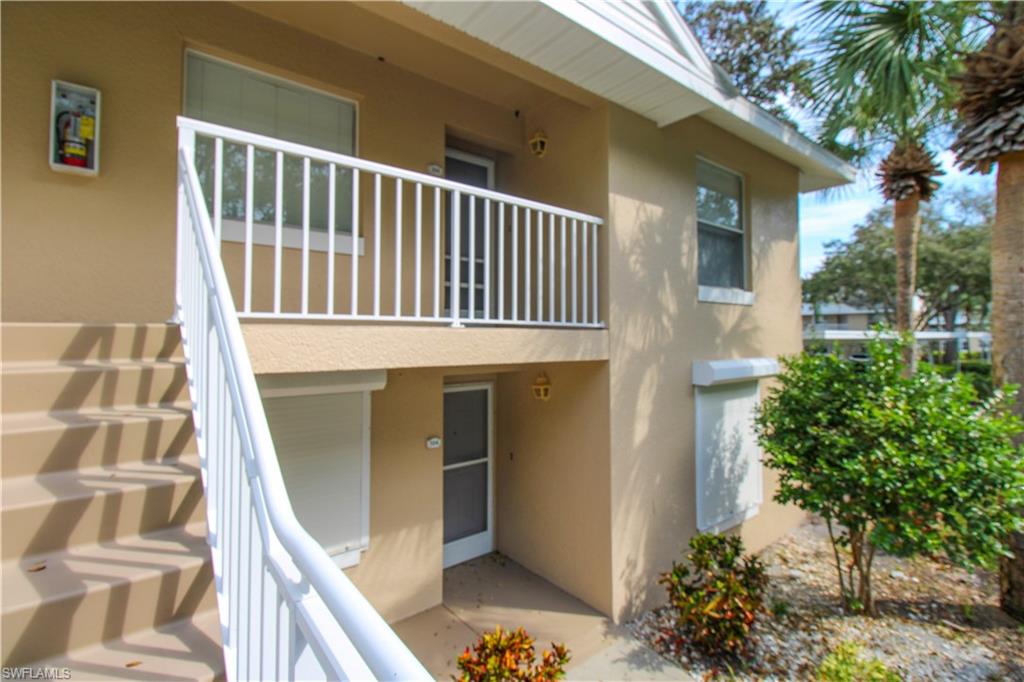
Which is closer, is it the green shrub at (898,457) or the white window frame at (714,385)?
the green shrub at (898,457)

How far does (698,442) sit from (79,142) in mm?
6649

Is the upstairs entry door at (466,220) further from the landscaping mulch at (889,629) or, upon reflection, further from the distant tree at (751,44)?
the distant tree at (751,44)

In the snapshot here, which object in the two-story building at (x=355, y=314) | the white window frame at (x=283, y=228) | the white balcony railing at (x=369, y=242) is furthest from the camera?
the white window frame at (x=283, y=228)

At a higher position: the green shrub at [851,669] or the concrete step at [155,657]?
the concrete step at [155,657]

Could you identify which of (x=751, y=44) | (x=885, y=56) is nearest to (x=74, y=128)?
(x=885, y=56)

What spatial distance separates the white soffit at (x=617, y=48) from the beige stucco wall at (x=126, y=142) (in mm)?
1097

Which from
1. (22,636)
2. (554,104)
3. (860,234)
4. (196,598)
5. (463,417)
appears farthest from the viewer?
(860,234)

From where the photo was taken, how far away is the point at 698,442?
5.79 metres

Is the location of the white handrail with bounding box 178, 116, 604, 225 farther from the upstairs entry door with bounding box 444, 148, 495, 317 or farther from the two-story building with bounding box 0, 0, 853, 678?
the upstairs entry door with bounding box 444, 148, 495, 317

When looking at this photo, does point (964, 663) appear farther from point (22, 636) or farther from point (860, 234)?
point (860, 234)

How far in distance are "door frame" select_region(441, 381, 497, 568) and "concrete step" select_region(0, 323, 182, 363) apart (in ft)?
11.1

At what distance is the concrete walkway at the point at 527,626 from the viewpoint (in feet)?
13.9

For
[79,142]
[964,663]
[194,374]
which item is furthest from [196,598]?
[964,663]

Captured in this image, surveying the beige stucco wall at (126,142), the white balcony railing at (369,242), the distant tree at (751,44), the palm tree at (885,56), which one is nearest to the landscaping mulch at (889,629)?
the white balcony railing at (369,242)
